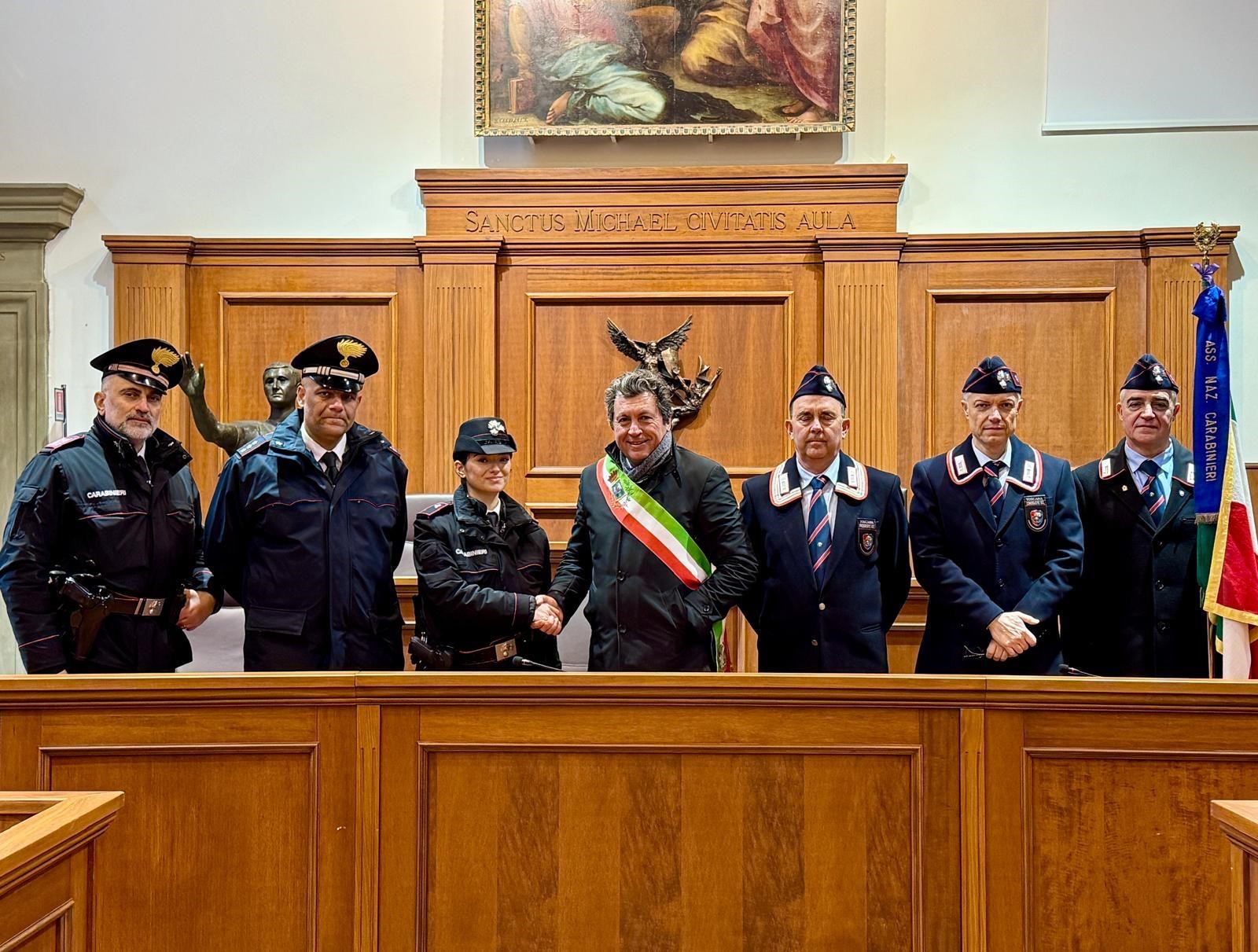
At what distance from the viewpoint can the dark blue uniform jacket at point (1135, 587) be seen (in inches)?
129

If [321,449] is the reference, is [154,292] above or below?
above

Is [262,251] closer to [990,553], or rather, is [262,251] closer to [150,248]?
[150,248]

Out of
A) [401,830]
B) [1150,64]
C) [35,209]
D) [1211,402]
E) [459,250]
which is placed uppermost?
[1150,64]

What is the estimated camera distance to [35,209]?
566 centimetres

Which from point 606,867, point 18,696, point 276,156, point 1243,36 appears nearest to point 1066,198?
point 1243,36

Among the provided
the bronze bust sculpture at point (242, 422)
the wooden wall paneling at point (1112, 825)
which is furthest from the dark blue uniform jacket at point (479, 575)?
the bronze bust sculpture at point (242, 422)

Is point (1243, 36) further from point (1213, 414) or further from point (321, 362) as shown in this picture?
point (321, 362)

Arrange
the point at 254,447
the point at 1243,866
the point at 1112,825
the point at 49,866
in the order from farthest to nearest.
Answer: the point at 254,447
the point at 1112,825
the point at 1243,866
the point at 49,866

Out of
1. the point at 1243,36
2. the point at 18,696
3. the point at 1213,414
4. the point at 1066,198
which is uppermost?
the point at 1243,36

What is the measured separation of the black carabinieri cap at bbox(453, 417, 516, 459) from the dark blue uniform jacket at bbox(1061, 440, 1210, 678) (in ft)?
5.52

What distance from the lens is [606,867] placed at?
2463 mm

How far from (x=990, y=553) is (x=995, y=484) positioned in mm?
192

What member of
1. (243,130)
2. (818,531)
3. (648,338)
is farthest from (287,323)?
(818,531)

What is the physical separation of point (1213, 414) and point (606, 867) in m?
2.19
